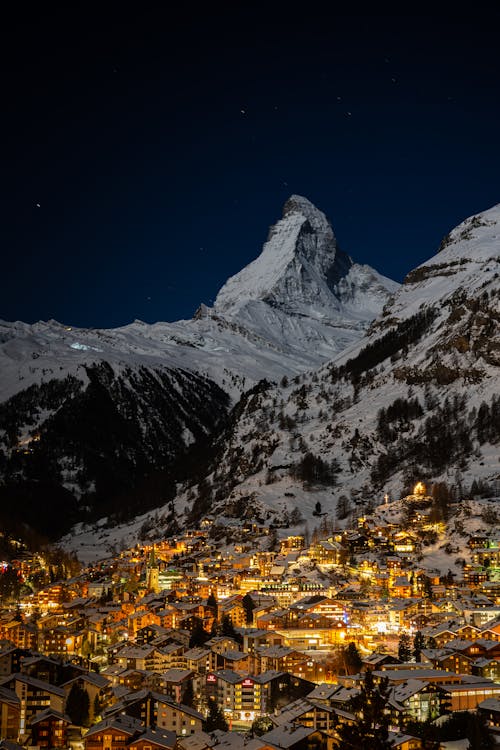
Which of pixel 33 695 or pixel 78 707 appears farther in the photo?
pixel 33 695

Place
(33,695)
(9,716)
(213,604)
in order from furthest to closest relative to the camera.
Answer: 1. (213,604)
2. (33,695)
3. (9,716)

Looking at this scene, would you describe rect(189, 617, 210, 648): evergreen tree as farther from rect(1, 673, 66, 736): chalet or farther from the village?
rect(1, 673, 66, 736): chalet

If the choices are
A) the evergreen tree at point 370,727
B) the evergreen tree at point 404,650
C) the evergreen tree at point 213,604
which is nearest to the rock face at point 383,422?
the evergreen tree at point 213,604

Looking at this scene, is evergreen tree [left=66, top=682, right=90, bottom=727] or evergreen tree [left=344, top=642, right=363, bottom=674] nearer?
evergreen tree [left=66, top=682, right=90, bottom=727]

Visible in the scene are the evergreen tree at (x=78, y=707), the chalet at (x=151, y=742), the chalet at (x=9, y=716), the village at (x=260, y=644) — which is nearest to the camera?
the chalet at (x=151, y=742)

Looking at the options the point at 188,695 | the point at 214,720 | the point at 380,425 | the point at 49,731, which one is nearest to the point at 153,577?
the point at 380,425

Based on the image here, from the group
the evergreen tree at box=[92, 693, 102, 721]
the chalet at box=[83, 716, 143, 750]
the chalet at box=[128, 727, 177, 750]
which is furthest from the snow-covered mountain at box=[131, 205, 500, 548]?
the chalet at box=[83, 716, 143, 750]

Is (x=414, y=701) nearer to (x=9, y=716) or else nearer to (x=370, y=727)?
(x=370, y=727)

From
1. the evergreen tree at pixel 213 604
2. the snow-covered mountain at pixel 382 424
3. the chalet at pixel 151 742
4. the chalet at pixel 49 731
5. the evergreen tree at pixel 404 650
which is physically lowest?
the chalet at pixel 49 731

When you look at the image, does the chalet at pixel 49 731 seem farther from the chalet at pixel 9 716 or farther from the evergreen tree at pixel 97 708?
the evergreen tree at pixel 97 708

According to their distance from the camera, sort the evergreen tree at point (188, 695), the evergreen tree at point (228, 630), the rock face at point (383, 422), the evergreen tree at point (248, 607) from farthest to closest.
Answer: the rock face at point (383, 422) → the evergreen tree at point (248, 607) → the evergreen tree at point (228, 630) → the evergreen tree at point (188, 695)
